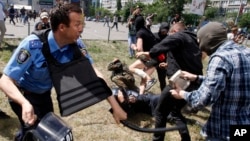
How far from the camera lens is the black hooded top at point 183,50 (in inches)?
138

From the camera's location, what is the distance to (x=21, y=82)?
2.48 m

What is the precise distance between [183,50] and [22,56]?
2018 millimetres

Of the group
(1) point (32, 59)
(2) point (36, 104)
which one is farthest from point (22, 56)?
(2) point (36, 104)

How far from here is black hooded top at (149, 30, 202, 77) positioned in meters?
3.50

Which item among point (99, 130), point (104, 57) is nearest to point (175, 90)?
point (99, 130)

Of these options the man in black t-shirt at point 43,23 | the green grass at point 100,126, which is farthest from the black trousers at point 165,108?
the man in black t-shirt at point 43,23

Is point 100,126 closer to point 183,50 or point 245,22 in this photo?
point 183,50

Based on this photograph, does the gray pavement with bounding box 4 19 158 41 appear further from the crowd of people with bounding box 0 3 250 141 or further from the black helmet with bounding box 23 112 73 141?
the black helmet with bounding box 23 112 73 141

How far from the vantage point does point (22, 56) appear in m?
2.14

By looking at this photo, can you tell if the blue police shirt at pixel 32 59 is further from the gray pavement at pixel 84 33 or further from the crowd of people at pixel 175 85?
the gray pavement at pixel 84 33

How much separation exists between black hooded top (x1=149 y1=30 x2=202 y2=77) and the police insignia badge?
70.8 inches

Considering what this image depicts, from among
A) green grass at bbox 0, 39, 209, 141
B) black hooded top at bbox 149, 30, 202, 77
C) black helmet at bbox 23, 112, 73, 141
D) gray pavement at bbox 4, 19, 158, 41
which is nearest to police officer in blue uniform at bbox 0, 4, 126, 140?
black helmet at bbox 23, 112, 73, 141

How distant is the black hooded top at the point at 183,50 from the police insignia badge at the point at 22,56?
1.80 meters

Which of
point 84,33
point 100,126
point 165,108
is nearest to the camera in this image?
point 165,108
